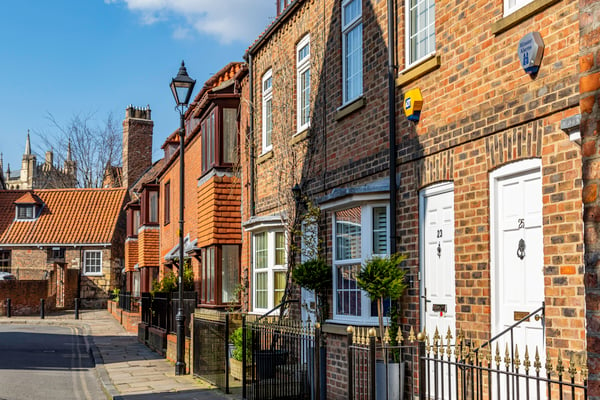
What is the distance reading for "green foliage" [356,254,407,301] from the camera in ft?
30.7

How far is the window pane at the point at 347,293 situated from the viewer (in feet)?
37.0

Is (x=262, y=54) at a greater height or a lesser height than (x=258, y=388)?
greater

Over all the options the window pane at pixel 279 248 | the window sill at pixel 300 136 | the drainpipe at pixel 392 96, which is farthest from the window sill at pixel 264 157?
the drainpipe at pixel 392 96

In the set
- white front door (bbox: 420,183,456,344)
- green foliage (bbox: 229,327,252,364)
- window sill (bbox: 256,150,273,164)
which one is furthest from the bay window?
white front door (bbox: 420,183,456,344)

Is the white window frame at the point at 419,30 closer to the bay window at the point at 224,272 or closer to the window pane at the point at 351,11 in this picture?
the window pane at the point at 351,11

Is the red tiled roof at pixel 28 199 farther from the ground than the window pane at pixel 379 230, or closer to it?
farther from the ground

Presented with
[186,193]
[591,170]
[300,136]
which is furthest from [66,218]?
[591,170]

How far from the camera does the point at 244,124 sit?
59.3 feet

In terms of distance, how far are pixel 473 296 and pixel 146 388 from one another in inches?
288

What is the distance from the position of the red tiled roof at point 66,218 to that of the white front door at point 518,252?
1612 inches

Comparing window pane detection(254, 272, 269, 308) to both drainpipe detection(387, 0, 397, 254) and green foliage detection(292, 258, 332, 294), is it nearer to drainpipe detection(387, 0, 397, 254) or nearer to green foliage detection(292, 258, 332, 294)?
green foliage detection(292, 258, 332, 294)

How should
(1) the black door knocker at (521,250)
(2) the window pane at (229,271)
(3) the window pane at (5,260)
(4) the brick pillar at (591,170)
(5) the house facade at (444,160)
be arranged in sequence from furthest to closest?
(3) the window pane at (5,260) < (2) the window pane at (229,271) < (1) the black door knocker at (521,250) < (5) the house facade at (444,160) < (4) the brick pillar at (591,170)

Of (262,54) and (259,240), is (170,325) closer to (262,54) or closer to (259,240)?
(259,240)

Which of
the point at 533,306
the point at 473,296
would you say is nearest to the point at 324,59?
the point at 473,296
